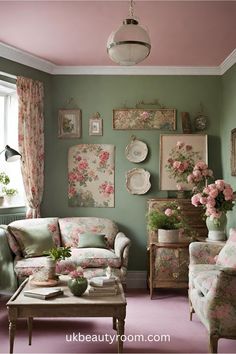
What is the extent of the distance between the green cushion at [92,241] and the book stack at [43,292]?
→ 5.54 feet

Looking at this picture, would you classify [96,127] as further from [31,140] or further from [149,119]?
[31,140]

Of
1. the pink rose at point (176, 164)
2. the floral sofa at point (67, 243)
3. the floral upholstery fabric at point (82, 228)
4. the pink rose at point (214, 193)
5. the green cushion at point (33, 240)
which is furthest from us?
the pink rose at point (176, 164)

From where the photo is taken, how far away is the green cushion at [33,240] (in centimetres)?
A: 453

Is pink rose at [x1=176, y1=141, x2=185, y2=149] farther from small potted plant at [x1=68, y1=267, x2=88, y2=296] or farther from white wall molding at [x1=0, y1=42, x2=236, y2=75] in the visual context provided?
small potted plant at [x1=68, y1=267, x2=88, y2=296]

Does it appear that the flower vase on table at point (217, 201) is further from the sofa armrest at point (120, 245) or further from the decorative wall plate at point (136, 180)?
the decorative wall plate at point (136, 180)

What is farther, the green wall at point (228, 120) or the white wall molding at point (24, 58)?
the green wall at point (228, 120)

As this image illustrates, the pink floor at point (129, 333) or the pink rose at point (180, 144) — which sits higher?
the pink rose at point (180, 144)

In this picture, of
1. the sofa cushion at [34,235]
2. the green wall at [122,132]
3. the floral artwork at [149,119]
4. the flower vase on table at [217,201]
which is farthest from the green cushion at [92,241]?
the floral artwork at [149,119]

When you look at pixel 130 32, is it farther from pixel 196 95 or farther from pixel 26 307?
pixel 196 95

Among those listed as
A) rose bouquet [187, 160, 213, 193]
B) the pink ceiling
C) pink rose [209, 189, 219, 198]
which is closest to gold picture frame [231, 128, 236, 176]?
rose bouquet [187, 160, 213, 193]

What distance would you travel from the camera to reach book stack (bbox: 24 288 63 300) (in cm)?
Result: 296

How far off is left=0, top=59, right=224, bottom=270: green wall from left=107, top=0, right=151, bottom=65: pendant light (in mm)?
2636

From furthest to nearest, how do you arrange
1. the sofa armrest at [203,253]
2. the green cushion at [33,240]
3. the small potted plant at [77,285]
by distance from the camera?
the green cushion at [33,240] → the sofa armrest at [203,253] → the small potted plant at [77,285]

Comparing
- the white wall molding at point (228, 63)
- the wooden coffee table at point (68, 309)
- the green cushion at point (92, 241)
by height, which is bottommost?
the wooden coffee table at point (68, 309)
